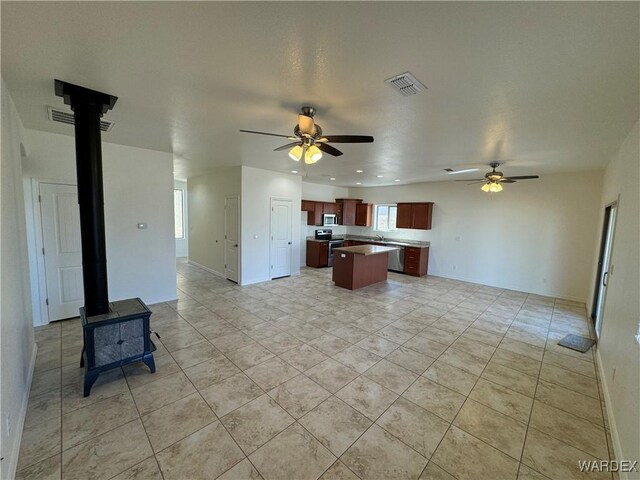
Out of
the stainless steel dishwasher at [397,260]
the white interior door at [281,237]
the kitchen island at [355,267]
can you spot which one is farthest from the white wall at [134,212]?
the stainless steel dishwasher at [397,260]

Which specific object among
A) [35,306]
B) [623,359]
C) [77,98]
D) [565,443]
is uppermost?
[77,98]

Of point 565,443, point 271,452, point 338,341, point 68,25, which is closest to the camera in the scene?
point 68,25

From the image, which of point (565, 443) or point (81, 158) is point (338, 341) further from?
point (81, 158)

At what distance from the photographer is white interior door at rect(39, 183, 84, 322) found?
12.5 feet

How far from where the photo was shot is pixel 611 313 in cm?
288

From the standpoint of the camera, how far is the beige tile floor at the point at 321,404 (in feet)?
6.02

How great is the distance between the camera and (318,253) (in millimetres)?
8375

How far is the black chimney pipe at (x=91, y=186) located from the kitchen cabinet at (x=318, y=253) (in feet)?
19.9

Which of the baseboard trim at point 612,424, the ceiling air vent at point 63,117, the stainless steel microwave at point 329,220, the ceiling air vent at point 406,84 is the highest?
the ceiling air vent at point 63,117

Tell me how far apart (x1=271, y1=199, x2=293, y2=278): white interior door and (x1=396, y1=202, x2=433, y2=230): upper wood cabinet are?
11.7 feet

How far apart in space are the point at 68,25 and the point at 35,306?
13.3 feet

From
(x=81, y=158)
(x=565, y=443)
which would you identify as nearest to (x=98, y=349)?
(x=81, y=158)

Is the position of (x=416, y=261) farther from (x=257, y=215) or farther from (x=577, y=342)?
(x=257, y=215)

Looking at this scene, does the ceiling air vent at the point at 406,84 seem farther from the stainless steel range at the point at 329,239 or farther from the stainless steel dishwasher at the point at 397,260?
the stainless steel range at the point at 329,239
